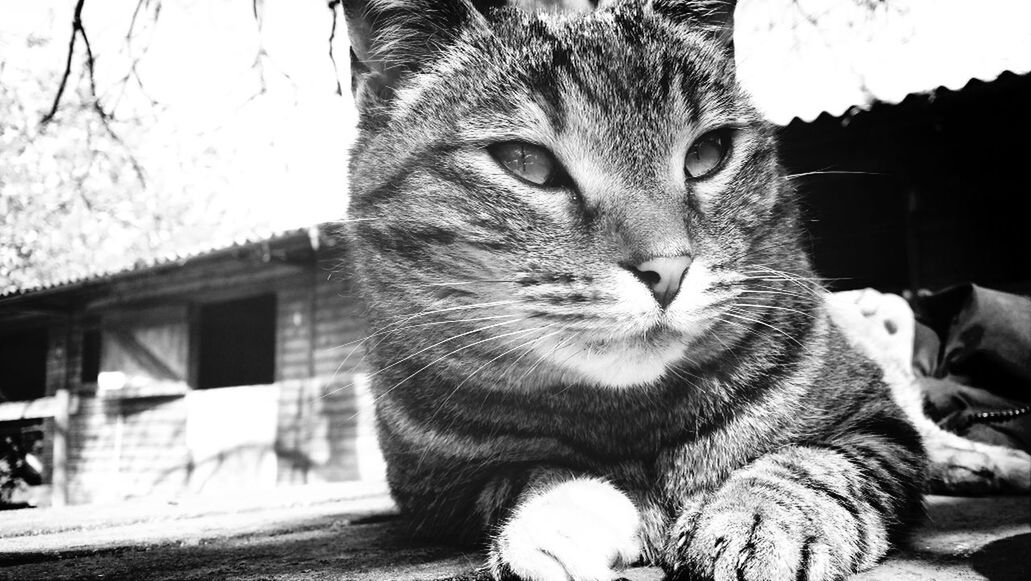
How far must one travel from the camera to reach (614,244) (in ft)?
3.94

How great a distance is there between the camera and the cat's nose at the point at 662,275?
3.80ft

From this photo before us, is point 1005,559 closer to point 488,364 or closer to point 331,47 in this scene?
point 488,364

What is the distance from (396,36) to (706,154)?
2.66ft

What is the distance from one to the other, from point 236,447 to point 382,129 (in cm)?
702

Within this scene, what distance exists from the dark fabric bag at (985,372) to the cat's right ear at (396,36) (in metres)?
2.33

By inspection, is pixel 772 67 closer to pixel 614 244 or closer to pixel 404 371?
pixel 614 244

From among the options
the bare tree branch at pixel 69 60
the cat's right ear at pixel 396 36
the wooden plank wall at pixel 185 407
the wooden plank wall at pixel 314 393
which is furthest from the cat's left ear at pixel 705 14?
the wooden plank wall at pixel 314 393

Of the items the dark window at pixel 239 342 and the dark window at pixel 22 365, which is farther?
the dark window at pixel 239 342

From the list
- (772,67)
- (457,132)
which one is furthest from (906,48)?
(457,132)

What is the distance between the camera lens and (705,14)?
1.79 meters

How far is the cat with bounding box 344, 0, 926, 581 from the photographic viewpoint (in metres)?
1.16

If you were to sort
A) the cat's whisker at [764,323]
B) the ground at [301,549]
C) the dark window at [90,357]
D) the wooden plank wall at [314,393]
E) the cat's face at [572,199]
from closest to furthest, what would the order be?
the ground at [301,549] < the cat's face at [572,199] < the cat's whisker at [764,323] < the dark window at [90,357] < the wooden plank wall at [314,393]

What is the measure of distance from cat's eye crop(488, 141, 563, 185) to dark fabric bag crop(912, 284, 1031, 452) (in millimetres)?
2057

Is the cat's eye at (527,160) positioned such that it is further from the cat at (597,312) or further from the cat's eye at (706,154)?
the cat's eye at (706,154)
